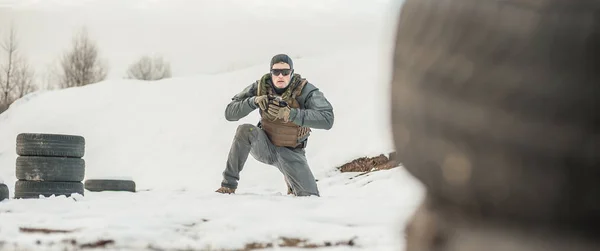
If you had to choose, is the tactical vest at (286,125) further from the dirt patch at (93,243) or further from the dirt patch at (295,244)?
the dirt patch at (93,243)

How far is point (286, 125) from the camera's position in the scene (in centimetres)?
615

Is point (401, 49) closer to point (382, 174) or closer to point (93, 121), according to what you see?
point (382, 174)

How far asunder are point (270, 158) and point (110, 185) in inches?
117

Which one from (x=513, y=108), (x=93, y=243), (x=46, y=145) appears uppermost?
(x=513, y=108)

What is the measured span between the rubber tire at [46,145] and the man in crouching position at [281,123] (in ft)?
7.22

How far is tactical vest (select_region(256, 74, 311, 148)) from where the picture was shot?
19.7 feet

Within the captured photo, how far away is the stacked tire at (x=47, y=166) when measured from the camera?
730 cm

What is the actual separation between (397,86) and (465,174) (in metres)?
0.26

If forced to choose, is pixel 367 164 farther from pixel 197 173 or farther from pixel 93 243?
pixel 93 243

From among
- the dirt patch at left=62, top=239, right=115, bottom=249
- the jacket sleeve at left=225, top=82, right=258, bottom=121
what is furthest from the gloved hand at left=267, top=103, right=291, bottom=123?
the dirt patch at left=62, top=239, right=115, bottom=249

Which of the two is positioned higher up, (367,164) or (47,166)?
(47,166)

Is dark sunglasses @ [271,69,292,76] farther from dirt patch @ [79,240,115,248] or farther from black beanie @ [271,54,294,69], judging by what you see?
dirt patch @ [79,240,115,248]

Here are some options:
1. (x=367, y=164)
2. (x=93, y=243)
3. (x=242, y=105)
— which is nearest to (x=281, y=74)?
(x=242, y=105)

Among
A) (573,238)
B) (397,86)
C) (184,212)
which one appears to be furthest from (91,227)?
(573,238)
